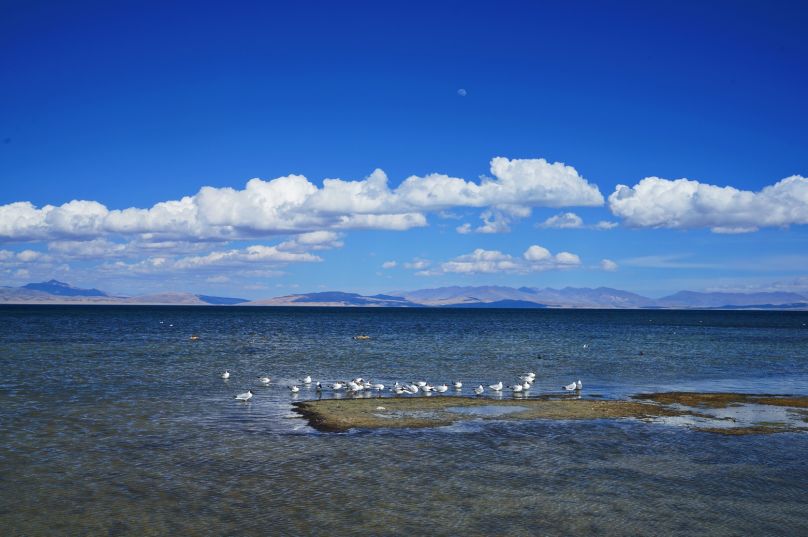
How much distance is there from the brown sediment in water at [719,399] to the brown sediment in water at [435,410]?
7.53 feet

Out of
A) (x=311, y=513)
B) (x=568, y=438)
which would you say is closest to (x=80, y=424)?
(x=311, y=513)

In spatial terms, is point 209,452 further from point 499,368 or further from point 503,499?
point 499,368

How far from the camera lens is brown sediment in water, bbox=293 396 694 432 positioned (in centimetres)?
2784

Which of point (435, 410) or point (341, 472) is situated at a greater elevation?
point (435, 410)

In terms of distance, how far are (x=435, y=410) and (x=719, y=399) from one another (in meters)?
15.6

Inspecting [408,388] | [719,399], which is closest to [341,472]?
[408,388]

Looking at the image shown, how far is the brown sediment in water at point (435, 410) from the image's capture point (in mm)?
27844

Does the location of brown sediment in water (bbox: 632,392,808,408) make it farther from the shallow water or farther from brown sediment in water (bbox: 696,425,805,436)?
brown sediment in water (bbox: 696,425,805,436)

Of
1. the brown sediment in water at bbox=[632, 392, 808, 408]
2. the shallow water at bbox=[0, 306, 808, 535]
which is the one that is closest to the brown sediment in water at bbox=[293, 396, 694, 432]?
the shallow water at bbox=[0, 306, 808, 535]

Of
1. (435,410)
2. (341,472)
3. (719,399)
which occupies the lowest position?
(341,472)

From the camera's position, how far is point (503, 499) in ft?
58.6

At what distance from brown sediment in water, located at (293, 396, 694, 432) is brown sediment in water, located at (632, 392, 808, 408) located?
2294 millimetres

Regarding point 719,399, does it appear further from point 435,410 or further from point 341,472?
point 341,472

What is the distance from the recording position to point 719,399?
116 feet
